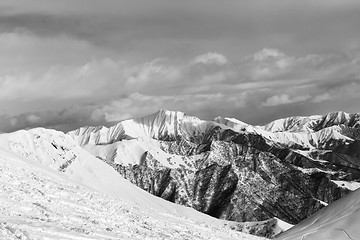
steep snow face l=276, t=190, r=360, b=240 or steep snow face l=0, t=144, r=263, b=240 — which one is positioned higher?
steep snow face l=0, t=144, r=263, b=240

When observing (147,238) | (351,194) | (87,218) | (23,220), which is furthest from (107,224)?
(351,194)

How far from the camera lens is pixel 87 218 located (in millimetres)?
38906

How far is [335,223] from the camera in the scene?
140ft

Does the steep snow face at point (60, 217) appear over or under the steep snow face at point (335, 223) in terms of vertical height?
→ over

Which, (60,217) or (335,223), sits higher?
(60,217)

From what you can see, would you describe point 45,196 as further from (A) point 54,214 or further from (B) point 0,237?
(B) point 0,237

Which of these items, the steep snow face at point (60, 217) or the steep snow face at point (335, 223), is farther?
the steep snow face at point (335, 223)

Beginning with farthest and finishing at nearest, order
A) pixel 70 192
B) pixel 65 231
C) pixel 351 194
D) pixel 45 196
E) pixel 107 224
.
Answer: pixel 70 192 → pixel 351 194 → pixel 45 196 → pixel 107 224 → pixel 65 231

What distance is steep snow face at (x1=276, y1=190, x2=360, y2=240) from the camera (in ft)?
133

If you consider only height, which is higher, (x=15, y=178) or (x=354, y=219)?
(x=15, y=178)

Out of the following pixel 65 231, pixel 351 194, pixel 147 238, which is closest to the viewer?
pixel 65 231

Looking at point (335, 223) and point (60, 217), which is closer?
point (60, 217)

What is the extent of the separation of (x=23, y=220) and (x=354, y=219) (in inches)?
1032

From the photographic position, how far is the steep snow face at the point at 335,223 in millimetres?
40625
